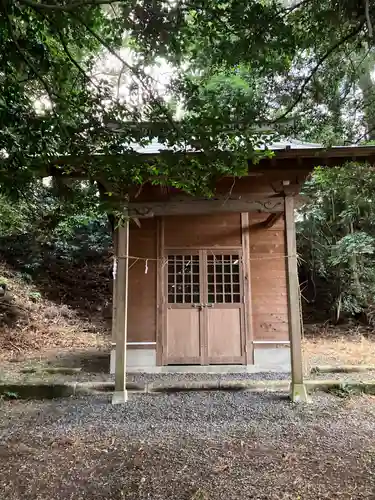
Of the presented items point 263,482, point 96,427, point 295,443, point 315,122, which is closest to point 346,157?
point 315,122

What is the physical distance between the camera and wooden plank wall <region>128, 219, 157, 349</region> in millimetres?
5832

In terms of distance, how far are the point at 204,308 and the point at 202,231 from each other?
1190 millimetres

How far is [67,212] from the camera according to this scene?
344 cm

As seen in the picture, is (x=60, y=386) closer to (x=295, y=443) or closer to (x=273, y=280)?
(x=295, y=443)

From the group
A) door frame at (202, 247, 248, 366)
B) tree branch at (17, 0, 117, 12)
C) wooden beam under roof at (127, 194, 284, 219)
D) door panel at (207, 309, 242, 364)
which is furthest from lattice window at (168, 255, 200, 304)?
tree branch at (17, 0, 117, 12)

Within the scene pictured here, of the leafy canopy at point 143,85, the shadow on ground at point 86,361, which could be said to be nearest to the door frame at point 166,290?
the shadow on ground at point 86,361

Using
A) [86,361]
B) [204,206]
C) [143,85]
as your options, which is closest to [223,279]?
[204,206]

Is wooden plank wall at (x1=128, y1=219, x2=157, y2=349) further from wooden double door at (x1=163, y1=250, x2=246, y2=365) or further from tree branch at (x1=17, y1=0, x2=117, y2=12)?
tree branch at (x1=17, y1=0, x2=117, y2=12)

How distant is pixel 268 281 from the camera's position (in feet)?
19.9

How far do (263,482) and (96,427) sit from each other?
1711 mm

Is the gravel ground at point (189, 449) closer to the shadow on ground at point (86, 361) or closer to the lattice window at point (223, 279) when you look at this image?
the shadow on ground at point (86, 361)

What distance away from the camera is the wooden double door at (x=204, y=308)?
19.0 feet

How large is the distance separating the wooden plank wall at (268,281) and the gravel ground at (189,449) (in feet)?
5.08

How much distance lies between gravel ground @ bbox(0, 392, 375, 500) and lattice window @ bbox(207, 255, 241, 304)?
1794 mm
